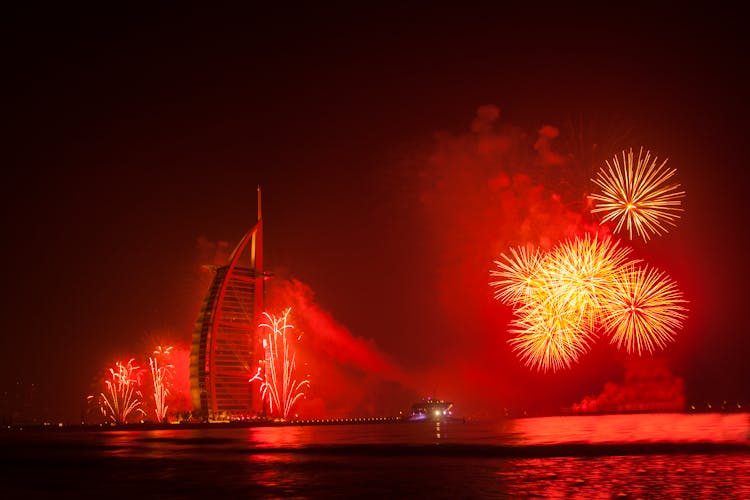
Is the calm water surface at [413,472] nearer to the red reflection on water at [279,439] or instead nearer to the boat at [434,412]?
the red reflection on water at [279,439]

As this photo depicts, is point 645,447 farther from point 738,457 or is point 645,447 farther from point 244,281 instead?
point 244,281

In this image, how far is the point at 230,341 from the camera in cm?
14762

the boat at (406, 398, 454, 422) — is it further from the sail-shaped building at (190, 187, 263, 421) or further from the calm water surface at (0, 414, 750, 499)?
the calm water surface at (0, 414, 750, 499)

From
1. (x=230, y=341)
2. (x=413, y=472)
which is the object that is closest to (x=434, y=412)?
(x=230, y=341)

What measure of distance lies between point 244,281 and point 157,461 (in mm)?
107367

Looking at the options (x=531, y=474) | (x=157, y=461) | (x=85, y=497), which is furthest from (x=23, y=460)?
(x=531, y=474)

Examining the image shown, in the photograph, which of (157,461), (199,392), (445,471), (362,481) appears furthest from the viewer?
(199,392)

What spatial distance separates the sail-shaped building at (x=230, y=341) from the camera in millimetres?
139625

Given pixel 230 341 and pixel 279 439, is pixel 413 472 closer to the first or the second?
pixel 279 439

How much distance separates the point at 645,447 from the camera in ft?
146

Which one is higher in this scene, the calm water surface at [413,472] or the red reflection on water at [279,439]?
the calm water surface at [413,472]

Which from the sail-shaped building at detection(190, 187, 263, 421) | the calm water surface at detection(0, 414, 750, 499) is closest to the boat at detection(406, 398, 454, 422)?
the sail-shaped building at detection(190, 187, 263, 421)

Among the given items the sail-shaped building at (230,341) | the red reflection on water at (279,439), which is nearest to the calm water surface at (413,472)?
the red reflection on water at (279,439)

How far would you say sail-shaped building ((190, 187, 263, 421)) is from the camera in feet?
458
